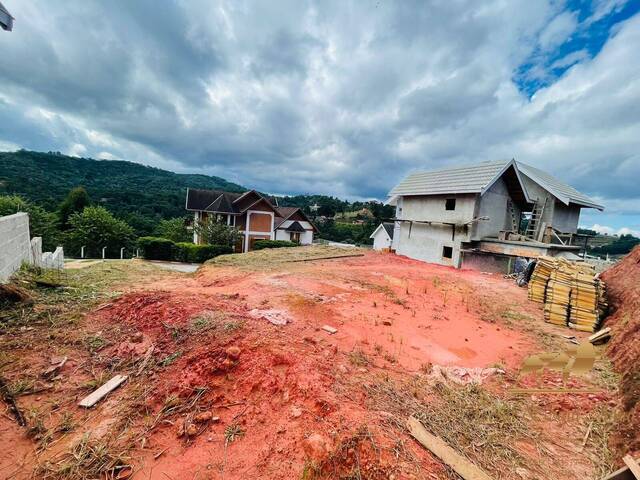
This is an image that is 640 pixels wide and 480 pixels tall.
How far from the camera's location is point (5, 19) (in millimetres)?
4812

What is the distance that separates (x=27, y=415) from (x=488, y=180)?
1929 cm

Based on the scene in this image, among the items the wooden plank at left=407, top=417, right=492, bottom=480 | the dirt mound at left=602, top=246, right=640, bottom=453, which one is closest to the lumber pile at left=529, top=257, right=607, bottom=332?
the dirt mound at left=602, top=246, right=640, bottom=453

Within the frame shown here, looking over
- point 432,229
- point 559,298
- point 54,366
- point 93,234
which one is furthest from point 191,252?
point 559,298

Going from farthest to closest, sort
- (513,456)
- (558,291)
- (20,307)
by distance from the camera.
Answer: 1. (558,291)
2. (20,307)
3. (513,456)

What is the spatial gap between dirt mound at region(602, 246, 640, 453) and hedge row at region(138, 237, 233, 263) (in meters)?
23.2

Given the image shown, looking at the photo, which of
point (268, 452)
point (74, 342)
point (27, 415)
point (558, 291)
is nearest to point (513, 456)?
point (268, 452)

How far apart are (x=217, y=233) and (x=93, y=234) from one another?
14.0m

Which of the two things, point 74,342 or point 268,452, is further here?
Result: point 74,342

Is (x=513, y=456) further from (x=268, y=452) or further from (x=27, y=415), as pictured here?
(x=27, y=415)

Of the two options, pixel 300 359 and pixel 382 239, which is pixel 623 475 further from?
pixel 382 239

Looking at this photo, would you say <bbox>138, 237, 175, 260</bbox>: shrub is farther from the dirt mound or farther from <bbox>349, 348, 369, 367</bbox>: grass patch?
the dirt mound

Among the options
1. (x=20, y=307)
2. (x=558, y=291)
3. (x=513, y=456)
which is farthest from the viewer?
(x=558, y=291)

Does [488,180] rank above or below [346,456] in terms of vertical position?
above

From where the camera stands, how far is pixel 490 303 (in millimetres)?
9492
